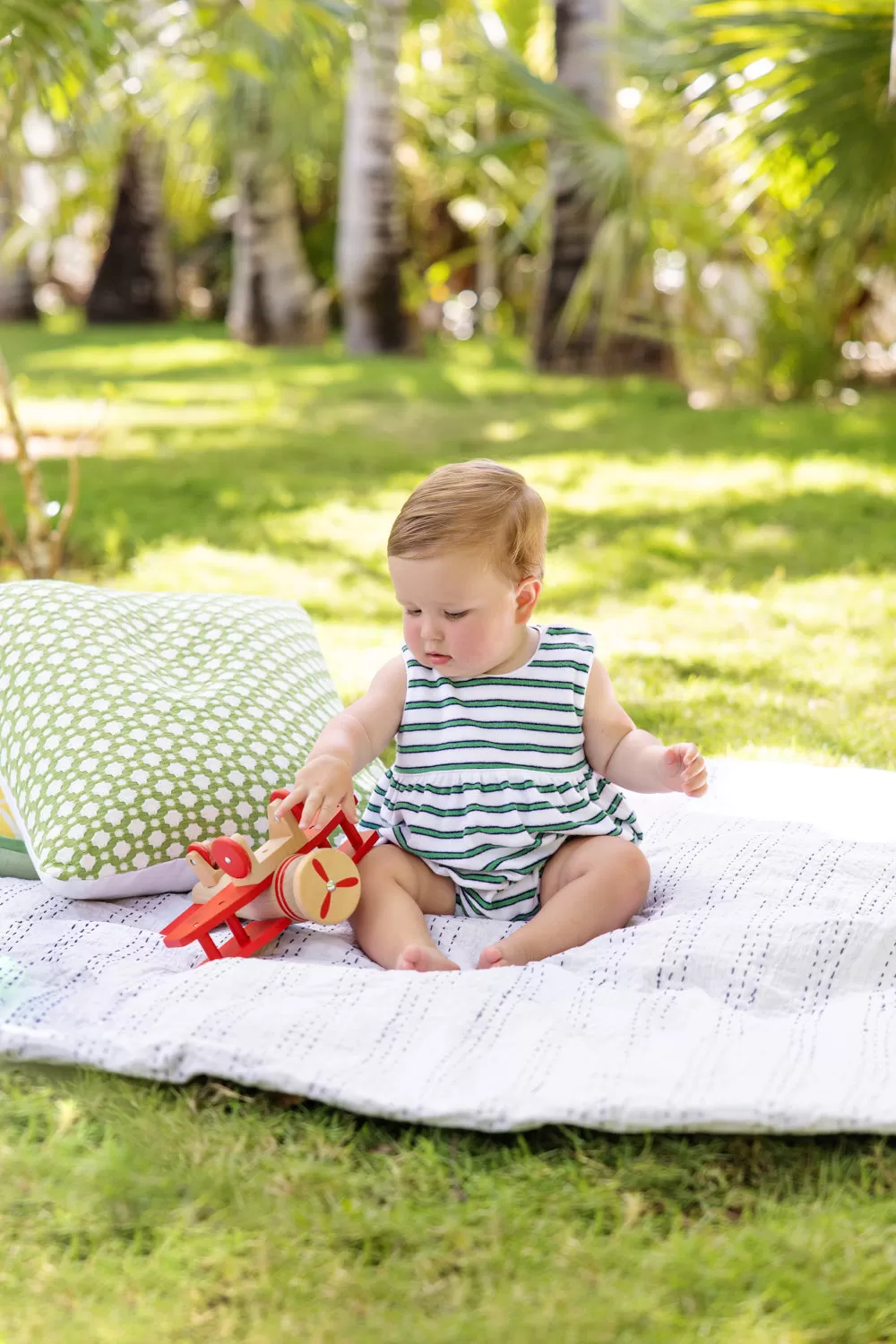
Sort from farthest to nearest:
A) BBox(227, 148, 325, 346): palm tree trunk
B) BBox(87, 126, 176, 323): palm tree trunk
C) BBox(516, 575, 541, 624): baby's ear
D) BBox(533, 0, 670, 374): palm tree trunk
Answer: BBox(87, 126, 176, 323): palm tree trunk, BBox(227, 148, 325, 346): palm tree trunk, BBox(533, 0, 670, 374): palm tree trunk, BBox(516, 575, 541, 624): baby's ear

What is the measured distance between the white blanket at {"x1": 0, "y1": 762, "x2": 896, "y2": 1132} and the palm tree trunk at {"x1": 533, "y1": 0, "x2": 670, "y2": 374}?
7070 mm

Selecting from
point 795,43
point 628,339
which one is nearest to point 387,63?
point 628,339

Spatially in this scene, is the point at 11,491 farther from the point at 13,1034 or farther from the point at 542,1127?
the point at 542,1127

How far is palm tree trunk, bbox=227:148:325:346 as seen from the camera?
11.8m

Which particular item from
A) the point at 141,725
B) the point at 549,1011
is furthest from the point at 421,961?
the point at 141,725

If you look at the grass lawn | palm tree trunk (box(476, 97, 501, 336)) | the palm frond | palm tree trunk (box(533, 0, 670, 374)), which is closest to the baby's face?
the grass lawn

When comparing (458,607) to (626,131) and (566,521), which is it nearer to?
(566,521)

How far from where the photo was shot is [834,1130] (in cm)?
153

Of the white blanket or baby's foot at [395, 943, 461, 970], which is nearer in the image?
the white blanket

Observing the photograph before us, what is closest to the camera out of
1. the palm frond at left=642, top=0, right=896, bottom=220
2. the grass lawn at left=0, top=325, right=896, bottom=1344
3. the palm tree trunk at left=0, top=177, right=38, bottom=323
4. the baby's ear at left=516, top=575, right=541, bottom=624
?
the grass lawn at left=0, top=325, right=896, bottom=1344

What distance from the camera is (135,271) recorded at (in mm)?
15359

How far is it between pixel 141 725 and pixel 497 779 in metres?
0.62

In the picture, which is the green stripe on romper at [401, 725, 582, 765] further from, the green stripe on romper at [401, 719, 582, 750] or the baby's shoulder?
the baby's shoulder

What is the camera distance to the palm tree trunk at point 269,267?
1183 cm
